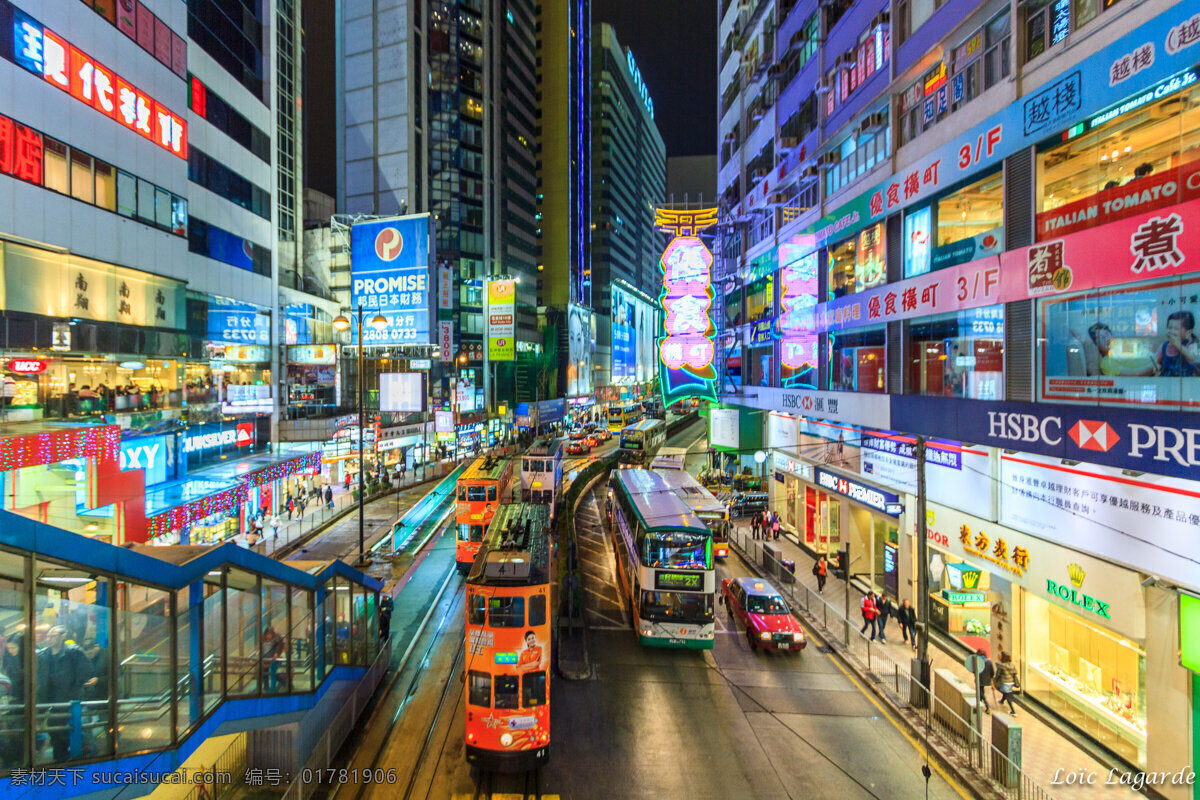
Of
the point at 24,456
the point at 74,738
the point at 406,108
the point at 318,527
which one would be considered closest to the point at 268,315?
the point at 318,527

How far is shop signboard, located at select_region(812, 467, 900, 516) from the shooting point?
71.0 ft

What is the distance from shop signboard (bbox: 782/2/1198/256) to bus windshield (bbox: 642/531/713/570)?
1246 centimetres

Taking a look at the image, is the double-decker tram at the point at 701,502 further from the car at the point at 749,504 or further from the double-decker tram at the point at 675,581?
the car at the point at 749,504

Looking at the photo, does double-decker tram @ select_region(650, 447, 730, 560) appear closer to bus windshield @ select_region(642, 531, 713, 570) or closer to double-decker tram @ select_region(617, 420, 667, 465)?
bus windshield @ select_region(642, 531, 713, 570)

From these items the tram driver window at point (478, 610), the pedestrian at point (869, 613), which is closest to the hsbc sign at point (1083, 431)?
the pedestrian at point (869, 613)

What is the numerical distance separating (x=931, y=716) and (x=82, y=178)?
2797 cm

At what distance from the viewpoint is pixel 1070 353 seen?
13.5 meters

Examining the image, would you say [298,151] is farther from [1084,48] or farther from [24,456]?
[1084,48]

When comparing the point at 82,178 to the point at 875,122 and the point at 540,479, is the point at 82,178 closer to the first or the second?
the point at 540,479

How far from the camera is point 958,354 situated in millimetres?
17797

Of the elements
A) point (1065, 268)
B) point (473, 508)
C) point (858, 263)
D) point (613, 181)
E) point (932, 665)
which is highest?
point (613, 181)

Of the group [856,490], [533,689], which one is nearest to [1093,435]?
[856,490]

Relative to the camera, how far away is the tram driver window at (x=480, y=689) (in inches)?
471

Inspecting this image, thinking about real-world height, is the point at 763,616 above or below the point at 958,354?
below
